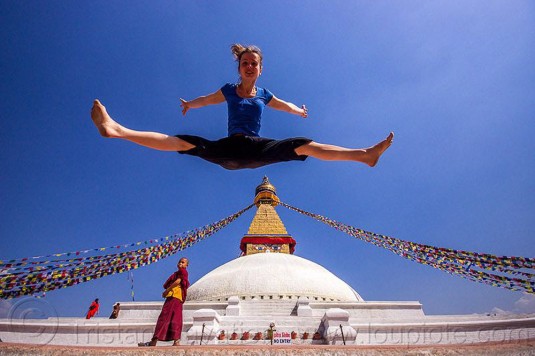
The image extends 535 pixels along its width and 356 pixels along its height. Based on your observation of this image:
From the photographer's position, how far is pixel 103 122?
131 inches

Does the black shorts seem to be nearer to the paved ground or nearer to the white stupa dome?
the paved ground

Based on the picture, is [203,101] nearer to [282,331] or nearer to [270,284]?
[282,331]

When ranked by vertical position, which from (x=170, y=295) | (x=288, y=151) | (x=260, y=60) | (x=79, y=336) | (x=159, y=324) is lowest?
(x=79, y=336)

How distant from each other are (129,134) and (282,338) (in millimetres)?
7626

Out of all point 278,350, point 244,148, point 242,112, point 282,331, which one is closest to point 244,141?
point 244,148

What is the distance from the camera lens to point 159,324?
614cm

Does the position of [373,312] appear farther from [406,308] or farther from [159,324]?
[159,324]

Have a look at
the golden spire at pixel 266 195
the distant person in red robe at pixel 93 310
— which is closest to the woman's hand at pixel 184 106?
the distant person in red robe at pixel 93 310

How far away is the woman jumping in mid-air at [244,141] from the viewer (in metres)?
3.40

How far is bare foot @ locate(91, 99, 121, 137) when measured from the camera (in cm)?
327

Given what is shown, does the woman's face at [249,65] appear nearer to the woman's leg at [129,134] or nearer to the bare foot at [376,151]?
the woman's leg at [129,134]

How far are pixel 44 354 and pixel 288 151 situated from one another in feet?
10.4

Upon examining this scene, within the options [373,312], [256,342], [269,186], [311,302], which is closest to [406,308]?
[373,312]

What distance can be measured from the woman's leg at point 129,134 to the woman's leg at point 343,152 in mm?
1316
